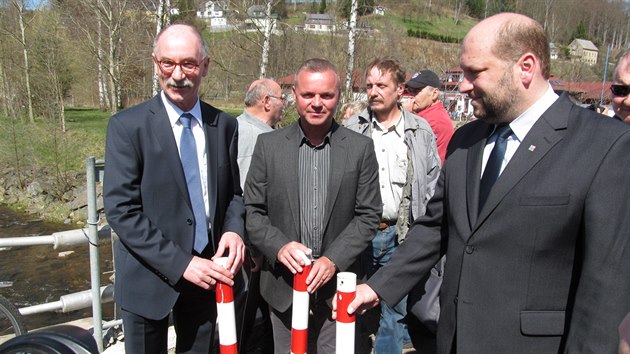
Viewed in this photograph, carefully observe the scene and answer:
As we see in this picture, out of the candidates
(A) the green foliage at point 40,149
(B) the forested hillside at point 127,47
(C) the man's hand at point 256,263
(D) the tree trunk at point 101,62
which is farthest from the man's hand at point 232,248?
(D) the tree trunk at point 101,62

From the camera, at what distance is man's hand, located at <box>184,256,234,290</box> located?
231cm

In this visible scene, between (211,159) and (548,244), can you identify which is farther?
(211,159)

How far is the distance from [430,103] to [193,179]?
3539 mm

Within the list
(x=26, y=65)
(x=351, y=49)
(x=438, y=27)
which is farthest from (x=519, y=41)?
(x=438, y=27)

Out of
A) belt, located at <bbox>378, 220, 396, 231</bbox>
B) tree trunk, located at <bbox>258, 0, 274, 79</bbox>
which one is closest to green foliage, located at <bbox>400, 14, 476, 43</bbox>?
tree trunk, located at <bbox>258, 0, 274, 79</bbox>

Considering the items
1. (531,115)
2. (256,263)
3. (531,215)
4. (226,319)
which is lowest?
(256,263)

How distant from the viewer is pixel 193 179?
8.16ft

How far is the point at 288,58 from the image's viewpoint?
52.0ft

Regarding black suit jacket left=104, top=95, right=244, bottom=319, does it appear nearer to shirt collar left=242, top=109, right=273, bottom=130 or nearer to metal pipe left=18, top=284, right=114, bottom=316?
metal pipe left=18, top=284, right=114, bottom=316

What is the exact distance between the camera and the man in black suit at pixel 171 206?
7.57ft

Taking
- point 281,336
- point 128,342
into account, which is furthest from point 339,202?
point 128,342

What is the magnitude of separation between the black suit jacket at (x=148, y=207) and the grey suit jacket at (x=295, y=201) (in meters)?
0.34

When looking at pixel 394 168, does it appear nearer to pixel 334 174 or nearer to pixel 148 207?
pixel 334 174

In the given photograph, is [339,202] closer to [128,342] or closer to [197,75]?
[197,75]
